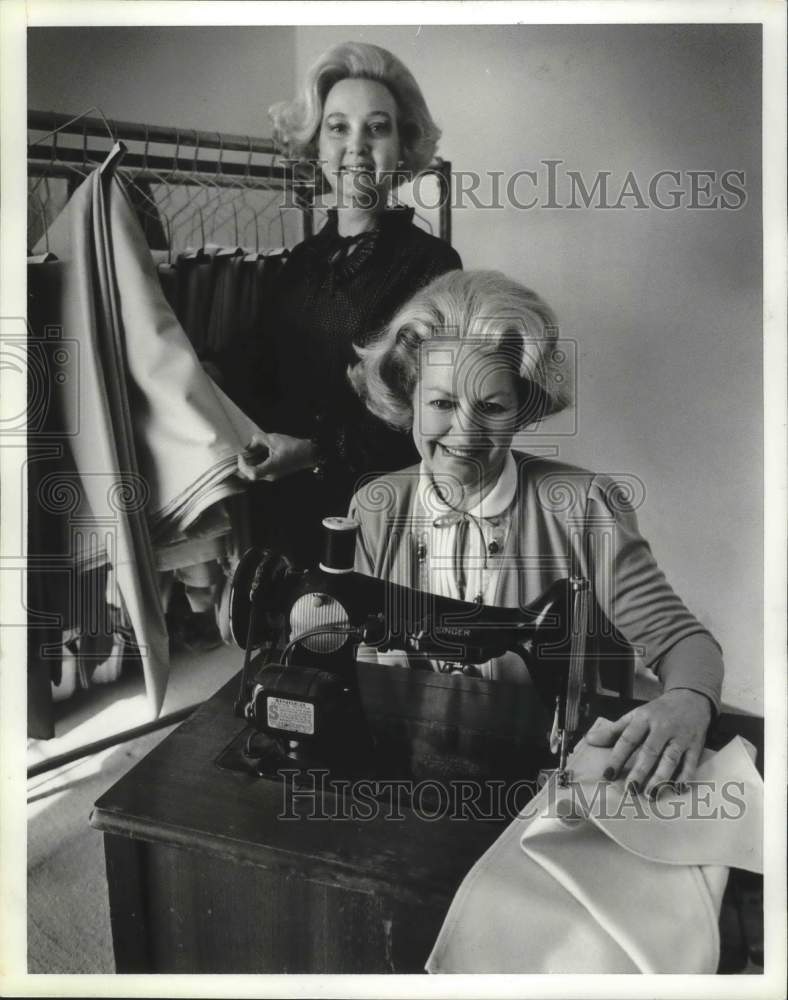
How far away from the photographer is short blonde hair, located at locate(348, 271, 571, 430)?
1.15m

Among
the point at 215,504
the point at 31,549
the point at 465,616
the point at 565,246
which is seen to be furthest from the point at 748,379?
the point at 31,549

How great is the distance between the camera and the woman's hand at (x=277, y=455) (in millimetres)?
1199

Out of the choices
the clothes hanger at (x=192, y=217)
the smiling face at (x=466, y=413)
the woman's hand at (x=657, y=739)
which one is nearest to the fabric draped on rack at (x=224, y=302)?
the clothes hanger at (x=192, y=217)

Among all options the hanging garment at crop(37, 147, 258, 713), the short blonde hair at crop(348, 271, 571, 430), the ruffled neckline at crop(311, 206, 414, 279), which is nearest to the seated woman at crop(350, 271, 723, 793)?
the short blonde hair at crop(348, 271, 571, 430)

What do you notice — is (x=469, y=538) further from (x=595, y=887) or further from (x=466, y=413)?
(x=595, y=887)

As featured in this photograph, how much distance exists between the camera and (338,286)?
46.5 inches

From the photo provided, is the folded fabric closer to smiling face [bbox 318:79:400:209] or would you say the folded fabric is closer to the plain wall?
the plain wall

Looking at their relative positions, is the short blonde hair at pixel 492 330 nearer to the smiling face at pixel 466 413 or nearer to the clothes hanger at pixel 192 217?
the smiling face at pixel 466 413

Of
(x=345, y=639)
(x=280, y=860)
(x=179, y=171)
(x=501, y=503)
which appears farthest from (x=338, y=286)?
(x=280, y=860)

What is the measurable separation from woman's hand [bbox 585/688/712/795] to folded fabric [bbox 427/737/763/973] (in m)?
0.02

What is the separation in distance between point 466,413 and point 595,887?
0.63 meters

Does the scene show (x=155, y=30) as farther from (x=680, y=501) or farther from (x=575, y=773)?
(x=575, y=773)

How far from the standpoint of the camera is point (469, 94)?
1148 mm

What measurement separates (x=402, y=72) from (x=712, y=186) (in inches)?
18.3
